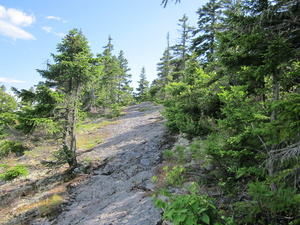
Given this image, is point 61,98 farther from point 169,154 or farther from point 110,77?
point 110,77

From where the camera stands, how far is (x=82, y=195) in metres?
7.86

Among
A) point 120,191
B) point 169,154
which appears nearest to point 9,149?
point 120,191

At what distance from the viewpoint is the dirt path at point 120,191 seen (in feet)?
17.9

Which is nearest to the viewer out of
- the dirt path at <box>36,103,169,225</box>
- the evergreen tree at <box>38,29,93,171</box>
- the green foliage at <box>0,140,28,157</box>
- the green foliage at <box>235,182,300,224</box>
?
the green foliage at <box>235,182,300,224</box>

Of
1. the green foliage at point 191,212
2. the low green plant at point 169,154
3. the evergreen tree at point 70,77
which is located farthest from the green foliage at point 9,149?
the green foliage at point 191,212

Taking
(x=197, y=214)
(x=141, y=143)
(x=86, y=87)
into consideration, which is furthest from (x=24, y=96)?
(x=197, y=214)

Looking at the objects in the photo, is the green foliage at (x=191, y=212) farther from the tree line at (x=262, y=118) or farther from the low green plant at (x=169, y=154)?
the low green plant at (x=169, y=154)

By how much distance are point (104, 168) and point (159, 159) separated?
3.47m

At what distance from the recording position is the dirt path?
5449 millimetres

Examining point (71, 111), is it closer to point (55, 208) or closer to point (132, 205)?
point (55, 208)

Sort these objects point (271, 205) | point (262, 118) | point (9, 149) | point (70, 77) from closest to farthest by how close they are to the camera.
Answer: point (271, 205) < point (262, 118) < point (70, 77) < point (9, 149)

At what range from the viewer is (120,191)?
732 centimetres

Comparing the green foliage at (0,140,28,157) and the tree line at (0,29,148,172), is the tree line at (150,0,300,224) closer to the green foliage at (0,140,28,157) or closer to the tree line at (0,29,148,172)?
the tree line at (0,29,148,172)

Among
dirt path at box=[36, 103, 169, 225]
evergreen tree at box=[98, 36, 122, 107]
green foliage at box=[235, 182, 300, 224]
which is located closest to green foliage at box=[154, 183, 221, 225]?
green foliage at box=[235, 182, 300, 224]
